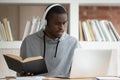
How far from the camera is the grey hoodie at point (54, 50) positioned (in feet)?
6.34

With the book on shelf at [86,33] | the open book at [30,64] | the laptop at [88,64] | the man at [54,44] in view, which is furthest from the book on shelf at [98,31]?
the open book at [30,64]

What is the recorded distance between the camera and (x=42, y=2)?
250 cm

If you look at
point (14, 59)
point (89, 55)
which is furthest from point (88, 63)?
point (14, 59)

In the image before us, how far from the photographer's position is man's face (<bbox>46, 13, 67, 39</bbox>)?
1921mm

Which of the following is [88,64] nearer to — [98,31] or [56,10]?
[56,10]

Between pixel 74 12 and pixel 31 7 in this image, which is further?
pixel 31 7

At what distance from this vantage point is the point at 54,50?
6.53ft

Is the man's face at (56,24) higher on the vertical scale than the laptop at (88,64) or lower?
higher

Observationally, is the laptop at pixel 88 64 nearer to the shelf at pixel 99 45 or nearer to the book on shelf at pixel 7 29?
the shelf at pixel 99 45

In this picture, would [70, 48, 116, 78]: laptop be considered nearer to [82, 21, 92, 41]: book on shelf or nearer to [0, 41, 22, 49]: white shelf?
[82, 21, 92, 41]: book on shelf

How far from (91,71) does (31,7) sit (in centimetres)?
141

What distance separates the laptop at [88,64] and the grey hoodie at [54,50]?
0.29 metres

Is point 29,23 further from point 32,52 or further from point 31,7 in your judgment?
point 32,52

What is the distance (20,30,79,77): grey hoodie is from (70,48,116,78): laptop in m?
0.29
